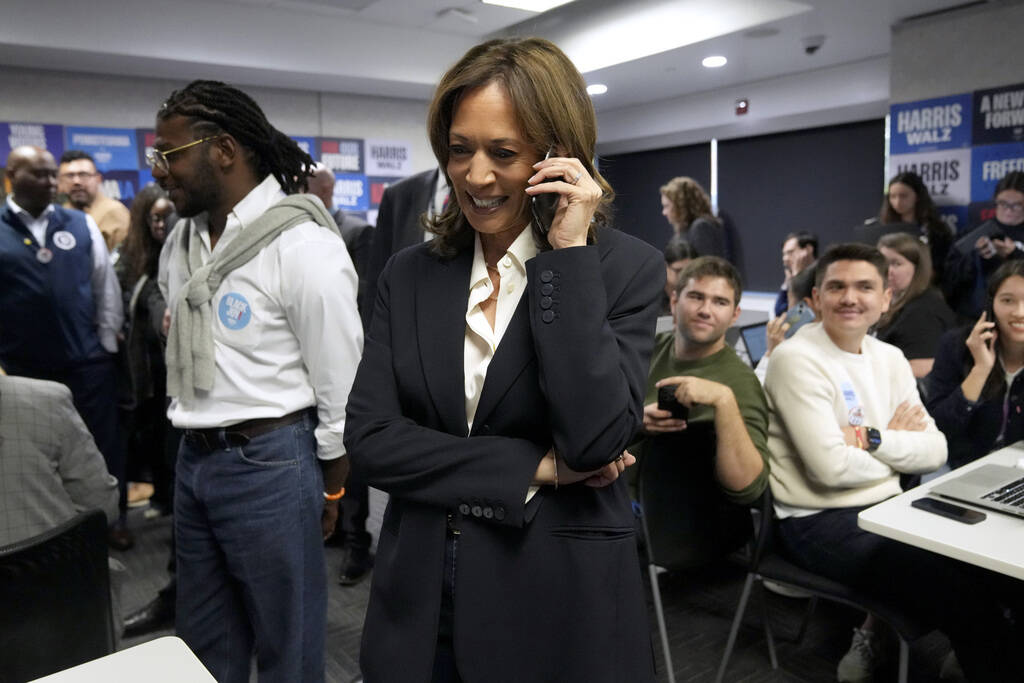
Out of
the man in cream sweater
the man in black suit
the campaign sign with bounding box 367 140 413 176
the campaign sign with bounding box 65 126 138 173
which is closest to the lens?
the man in cream sweater

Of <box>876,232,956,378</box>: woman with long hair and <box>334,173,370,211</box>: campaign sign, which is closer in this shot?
<box>876,232,956,378</box>: woman with long hair

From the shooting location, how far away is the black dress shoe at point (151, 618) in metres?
2.69

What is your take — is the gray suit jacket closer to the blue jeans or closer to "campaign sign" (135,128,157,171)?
the blue jeans

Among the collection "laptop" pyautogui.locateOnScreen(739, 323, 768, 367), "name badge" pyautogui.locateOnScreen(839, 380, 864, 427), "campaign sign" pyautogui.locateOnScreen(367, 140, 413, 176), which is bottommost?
"name badge" pyautogui.locateOnScreen(839, 380, 864, 427)

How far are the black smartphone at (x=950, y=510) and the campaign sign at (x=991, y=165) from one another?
4.13 metres

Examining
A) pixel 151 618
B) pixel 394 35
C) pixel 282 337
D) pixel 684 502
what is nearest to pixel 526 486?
pixel 282 337

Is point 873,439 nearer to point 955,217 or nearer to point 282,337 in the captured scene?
point 282,337

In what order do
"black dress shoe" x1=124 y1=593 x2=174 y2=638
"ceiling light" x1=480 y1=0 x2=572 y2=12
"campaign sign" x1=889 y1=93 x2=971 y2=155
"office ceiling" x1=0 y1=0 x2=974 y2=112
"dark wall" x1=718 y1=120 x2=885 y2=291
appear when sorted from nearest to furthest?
1. "black dress shoe" x1=124 y1=593 x2=174 y2=638
2. "campaign sign" x1=889 y1=93 x2=971 y2=155
3. "office ceiling" x1=0 y1=0 x2=974 y2=112
4. "ceiling light" x1=480 y1=0 x2=572 y2=12
5. "dark wall" x1=718 y1=120 x2=885 y2=291

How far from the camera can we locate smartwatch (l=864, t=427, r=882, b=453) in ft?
6.99

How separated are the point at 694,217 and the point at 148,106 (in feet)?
16.0

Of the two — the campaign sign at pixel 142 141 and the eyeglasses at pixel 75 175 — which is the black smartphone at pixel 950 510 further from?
the campaign sign at pixel 142 141

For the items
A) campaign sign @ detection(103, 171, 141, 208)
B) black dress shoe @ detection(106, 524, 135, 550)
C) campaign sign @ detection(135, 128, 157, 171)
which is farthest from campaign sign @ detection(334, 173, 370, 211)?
black dress shoe @ detection(106, 524, 135, 550)

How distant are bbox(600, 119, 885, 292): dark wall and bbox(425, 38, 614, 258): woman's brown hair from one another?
6.09 m

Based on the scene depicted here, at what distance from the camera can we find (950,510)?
167 cm
